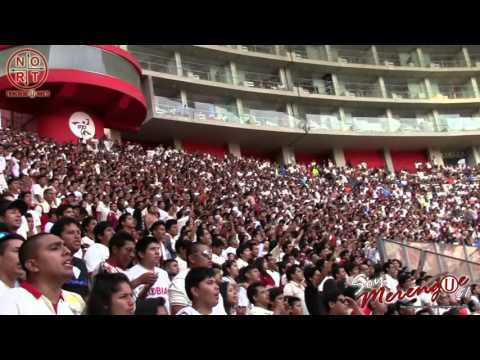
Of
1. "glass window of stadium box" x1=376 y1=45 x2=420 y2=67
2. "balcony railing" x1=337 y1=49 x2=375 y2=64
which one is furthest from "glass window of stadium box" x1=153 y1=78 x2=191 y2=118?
"glass window of stadium box" x1=376 y1=45 x2=420 y2=67

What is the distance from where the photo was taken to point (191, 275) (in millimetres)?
4492

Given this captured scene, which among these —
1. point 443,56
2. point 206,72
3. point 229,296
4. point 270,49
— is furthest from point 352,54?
point 229,296

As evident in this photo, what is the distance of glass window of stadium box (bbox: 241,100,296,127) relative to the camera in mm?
28339

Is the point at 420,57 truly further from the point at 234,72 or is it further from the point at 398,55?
the point at 234,72

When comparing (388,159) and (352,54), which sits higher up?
(352,54)

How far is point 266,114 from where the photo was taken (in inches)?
1145

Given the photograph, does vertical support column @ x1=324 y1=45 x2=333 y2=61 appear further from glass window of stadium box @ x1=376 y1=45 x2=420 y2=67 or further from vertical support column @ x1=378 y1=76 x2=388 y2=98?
glass window of stadium box @ x1=376 y1=45 x2=420 y2=67

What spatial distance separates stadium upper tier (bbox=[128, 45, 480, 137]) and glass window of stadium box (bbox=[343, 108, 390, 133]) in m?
0.06

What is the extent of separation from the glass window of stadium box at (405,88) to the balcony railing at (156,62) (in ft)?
44.7

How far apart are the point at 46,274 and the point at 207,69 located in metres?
26.5

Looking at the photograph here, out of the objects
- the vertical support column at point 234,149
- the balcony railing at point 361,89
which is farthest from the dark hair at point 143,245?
the balcony railing at point 361,89

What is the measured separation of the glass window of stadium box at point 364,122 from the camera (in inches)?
1220
